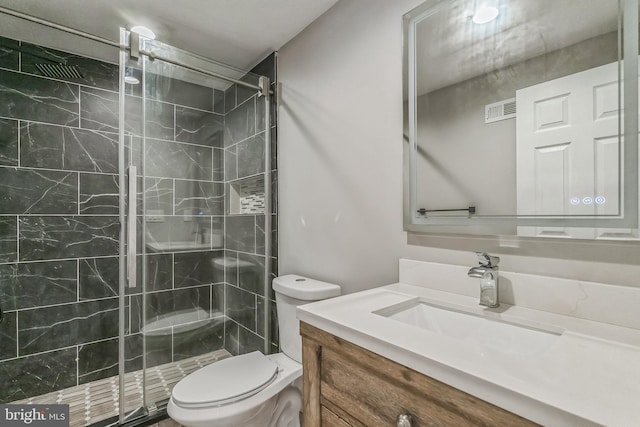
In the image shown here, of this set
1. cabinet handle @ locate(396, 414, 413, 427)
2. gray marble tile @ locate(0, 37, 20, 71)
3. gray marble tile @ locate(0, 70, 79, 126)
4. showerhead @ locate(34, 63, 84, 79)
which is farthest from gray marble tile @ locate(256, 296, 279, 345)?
gray marble tile @ locate(0, 37, 20, 71)

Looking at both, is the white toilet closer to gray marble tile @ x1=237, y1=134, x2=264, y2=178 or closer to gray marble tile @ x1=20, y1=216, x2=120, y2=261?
gray marble tile @ x1=237, y1=134, x2=264, y2=178

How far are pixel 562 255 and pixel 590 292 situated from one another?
0.11 meters

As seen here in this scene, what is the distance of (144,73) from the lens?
172 cm

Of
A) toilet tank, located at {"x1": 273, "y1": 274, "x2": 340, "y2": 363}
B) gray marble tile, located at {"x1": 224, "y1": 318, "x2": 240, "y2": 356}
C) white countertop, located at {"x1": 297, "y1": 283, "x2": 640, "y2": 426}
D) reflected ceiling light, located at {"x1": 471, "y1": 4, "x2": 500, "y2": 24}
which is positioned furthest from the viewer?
gray marble tile, located at {"x1": 224, "y1": 318, "x2": 240, "y2": 356}

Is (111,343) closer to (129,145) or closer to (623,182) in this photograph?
(129,145)

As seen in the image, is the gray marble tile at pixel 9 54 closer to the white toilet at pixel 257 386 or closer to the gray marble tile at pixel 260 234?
the gray marble tile at pixel 260 234

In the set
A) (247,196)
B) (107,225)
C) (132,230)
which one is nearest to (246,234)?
(247,196)

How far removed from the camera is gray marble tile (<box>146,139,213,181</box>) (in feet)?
5.89

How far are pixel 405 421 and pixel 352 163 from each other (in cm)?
114

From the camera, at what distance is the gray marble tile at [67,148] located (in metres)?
2.00

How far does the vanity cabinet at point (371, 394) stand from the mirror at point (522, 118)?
2.01 ft

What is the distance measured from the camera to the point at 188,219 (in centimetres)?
199

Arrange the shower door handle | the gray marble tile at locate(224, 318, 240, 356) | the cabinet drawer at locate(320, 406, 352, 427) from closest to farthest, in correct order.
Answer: the cabinet drawer at locate(320, 406, 352, 427)
the shower door handle
the gray marble tile at locate(224, 318, 240, 356)

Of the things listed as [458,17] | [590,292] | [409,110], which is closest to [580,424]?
[590,292]
